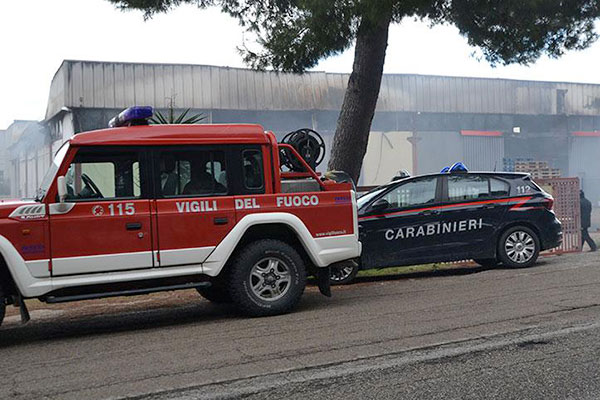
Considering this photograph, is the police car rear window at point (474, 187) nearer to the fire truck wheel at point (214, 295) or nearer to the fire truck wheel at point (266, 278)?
the fire truck wheel at point (266, 278)

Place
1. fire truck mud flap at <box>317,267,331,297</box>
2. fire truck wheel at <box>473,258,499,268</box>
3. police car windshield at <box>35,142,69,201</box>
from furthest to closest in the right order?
fire truck wheel at <box>473,258,499,268</box> < fire truck mud flap at <box>317,267,331,297</box> < police car windshield at <box>35,142,69,201</box>

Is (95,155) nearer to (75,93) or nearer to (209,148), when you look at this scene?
Result: (209,148)

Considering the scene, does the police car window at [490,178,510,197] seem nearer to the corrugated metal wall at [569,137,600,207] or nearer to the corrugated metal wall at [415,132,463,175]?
the corrugated metal wall at [415,132,463,175]

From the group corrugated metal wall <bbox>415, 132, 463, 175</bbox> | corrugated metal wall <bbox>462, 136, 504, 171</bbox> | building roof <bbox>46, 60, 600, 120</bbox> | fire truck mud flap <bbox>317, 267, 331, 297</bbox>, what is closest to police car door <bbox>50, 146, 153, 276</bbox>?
fire truck mud flap <bbox>317, 267, 331, 297</bbox>

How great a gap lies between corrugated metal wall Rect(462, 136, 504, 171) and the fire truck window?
27.6m

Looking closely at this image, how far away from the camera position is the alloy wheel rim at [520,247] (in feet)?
36.9

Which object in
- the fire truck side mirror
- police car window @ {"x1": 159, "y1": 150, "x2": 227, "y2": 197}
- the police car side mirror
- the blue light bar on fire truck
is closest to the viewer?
the fire truck side mirror

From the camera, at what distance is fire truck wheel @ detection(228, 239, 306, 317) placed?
764 centimetres

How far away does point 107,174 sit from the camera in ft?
24.1

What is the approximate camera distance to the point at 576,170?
37688 mm

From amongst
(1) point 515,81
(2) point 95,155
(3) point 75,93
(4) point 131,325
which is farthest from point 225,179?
(1) point 515,81

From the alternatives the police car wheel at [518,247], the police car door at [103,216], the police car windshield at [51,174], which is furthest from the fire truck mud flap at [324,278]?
the police car wheel at [518,247]

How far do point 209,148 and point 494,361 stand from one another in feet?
12.3

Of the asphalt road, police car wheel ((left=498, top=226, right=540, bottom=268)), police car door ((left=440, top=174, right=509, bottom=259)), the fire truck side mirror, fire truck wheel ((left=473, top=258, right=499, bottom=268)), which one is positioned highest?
the fire truck side mirror
